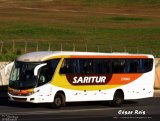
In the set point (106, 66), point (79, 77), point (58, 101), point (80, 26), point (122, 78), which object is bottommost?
point (58, 101)

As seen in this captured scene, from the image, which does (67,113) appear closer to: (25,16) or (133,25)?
(133,25)

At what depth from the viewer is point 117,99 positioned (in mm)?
36156

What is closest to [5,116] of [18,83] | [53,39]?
[18,83]

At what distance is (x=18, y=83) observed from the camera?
108ft

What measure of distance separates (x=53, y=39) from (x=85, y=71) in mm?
36887

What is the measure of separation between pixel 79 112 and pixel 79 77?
155 inches

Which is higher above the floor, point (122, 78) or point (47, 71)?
point (47, 71)

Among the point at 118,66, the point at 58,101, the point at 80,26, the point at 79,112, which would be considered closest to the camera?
the point at 79,112

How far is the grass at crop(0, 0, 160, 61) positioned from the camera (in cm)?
6469

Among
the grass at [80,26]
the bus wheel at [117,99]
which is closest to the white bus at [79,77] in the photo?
the bus wheel at [117,99]

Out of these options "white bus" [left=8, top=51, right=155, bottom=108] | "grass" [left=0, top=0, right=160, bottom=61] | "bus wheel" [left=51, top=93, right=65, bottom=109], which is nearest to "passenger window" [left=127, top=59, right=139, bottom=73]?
"white bus" [left=8, top=51, right=155, bottom=108]

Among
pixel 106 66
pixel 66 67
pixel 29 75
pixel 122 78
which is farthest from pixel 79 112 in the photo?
pixel 122 78

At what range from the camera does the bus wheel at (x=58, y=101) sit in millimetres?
33200

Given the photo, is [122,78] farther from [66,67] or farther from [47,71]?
[47,71]
